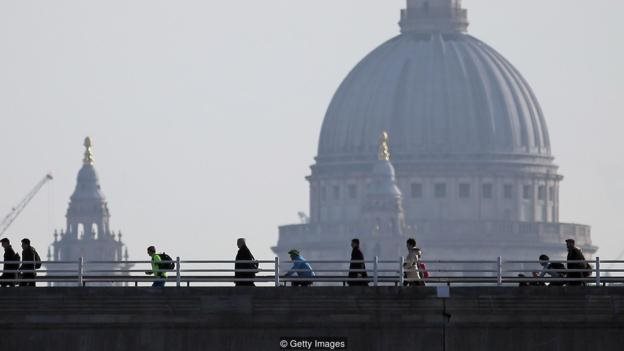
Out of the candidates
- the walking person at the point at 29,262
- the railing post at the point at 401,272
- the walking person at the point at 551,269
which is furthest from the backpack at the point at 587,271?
the walking person at the point at 29,262

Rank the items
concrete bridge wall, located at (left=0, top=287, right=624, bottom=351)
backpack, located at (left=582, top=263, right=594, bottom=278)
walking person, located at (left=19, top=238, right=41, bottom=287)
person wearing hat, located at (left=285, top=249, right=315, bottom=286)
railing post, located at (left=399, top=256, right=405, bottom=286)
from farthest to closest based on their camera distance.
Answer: backpack, located at (left=582, top=263, right=594, bottom=278) → person wearing hat, located at (left=285, top=249, right=315, bottom=286) → walking person, located at (left=19, top=238, right=41, bottom=287) → railing post, located at (left=399, top=256, right=405, bottom=286) → concrete bridge wall, located at (left=0, top=287, right=624, bottom=351)

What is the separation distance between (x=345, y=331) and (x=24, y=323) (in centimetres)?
744

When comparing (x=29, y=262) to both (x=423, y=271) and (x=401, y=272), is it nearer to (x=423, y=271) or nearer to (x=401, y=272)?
(x=401, y=272)

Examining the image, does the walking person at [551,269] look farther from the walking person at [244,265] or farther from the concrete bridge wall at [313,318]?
the walking person at [244,265]

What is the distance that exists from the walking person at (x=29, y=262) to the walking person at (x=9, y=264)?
0.27 metres

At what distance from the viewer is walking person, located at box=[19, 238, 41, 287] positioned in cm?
8288

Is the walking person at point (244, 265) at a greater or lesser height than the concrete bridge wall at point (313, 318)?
greater

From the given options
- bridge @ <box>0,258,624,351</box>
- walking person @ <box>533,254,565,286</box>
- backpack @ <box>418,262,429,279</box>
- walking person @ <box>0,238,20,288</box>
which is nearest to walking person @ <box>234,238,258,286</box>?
bridge @ <box>0,258,624,351</box>

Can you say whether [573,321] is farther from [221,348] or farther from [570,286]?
[221,348]

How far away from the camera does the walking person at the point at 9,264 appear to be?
3273 inches

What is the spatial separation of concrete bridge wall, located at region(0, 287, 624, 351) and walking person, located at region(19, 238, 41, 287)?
71 cm

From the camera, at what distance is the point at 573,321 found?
270 feet

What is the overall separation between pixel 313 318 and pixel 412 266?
3014 mm

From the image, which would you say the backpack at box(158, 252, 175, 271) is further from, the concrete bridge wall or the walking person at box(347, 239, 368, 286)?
the walking person at box(347, 239, 368, 286)
